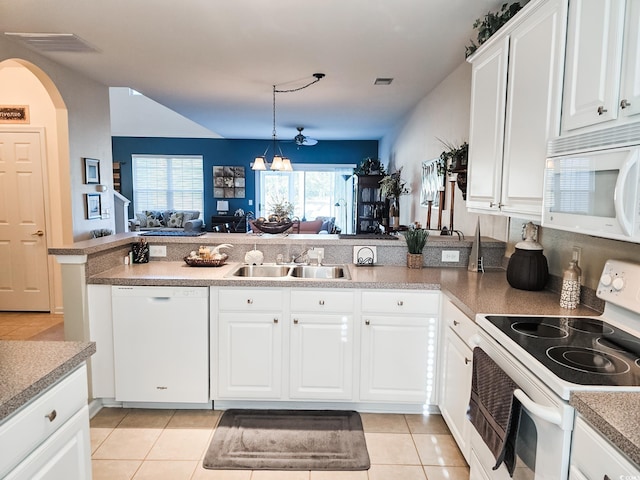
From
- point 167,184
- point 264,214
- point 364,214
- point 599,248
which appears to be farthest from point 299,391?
point 167,184

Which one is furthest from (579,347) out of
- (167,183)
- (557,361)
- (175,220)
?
(167,183)

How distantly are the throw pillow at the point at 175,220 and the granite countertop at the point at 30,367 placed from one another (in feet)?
27.8

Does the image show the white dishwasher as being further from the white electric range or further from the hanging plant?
the hanging plant

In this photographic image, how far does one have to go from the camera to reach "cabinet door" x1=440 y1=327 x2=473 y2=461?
2064 mm

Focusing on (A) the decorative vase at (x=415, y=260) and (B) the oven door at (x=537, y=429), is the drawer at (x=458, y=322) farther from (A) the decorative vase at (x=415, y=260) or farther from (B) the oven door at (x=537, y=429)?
(A) the decorative vase at (x=415, y=260)

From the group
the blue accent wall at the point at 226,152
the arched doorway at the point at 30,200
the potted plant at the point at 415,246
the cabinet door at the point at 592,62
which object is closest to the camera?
the cabinet door at the point at 592,62

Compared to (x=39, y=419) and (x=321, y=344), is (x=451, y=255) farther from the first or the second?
(x=39, y=419)

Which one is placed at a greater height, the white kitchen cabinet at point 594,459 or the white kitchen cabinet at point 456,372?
the white kitchen cabinet at point 594,459

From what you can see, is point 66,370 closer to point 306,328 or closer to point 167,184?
point 306,328

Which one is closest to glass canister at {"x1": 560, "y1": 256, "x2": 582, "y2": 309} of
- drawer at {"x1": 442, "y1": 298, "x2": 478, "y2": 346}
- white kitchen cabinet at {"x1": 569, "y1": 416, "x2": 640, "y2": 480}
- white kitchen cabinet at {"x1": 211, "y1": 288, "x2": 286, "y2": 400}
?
drawer at {"x1": 442, "y1": 298, "x2": 478, "y2": 346}

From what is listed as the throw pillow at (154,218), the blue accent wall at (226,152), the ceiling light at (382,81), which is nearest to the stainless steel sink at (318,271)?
the ceiling light at (382,81)

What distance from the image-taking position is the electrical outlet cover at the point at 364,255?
3.00m

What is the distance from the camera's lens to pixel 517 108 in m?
1.96

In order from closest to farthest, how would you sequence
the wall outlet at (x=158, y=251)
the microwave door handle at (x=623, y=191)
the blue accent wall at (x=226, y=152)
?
the microwave door handle at (x=623, y=191) < the wall outlet at (x=158, y=251) < the blue accent wall at (x=226, y=152)
